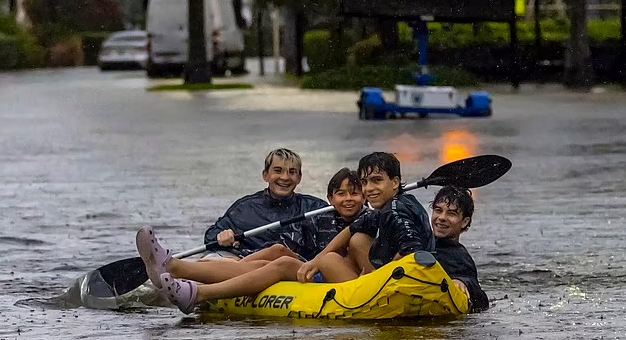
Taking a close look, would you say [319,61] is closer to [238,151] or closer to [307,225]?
[238,151]

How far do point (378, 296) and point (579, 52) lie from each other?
2631 cm

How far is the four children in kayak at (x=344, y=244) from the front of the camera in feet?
28.0

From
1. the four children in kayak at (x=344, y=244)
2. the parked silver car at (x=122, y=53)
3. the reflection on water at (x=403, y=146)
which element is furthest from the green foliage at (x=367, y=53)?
the four children in kayak at (x=344, y=244)

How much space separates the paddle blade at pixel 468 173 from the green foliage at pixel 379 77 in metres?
23.5

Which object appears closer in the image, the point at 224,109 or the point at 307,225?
the point at 307,225

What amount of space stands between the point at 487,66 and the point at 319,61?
4.60 m

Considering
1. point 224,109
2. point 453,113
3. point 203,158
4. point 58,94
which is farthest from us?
point 58,94

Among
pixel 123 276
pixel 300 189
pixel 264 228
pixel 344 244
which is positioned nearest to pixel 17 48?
pixel 300 189

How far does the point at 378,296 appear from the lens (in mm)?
8312

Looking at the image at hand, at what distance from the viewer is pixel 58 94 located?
36250mm

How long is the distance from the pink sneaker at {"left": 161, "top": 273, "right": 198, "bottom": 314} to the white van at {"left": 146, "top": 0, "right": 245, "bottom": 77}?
33.5 meters

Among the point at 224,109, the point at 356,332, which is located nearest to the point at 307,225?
the point at 356,332

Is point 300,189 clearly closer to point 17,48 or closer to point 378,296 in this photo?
point 378,296

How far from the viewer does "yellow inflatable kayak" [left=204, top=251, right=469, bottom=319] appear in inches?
321
